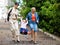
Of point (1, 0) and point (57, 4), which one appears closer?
point (57, 4)

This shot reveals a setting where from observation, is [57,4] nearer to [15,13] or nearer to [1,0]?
[15,13]

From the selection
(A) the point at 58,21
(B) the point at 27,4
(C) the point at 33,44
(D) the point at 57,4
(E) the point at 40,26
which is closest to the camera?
(C) the point at 33,44

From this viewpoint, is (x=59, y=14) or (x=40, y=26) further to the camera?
(x=40, y=26)

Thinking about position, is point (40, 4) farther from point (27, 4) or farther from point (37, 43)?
point (37, 43)

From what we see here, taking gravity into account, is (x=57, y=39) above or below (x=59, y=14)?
below

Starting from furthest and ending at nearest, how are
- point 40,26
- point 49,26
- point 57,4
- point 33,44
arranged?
point 40,26 < point 49,26 < point 57,4 < point 33,44

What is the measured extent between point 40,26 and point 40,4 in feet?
6.91

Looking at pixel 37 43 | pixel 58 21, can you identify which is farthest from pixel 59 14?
pixel 37 43

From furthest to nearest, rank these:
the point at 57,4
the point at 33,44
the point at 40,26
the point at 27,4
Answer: the point at 27,4
the point at 40,26
the point at 57,4
the point at 33,44

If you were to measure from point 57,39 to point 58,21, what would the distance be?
4.66 ft

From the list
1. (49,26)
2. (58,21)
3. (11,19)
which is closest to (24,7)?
(49,26)

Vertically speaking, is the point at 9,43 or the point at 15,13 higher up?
the point at 15,13

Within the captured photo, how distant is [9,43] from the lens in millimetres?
18984

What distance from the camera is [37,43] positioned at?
19422 millimetres
